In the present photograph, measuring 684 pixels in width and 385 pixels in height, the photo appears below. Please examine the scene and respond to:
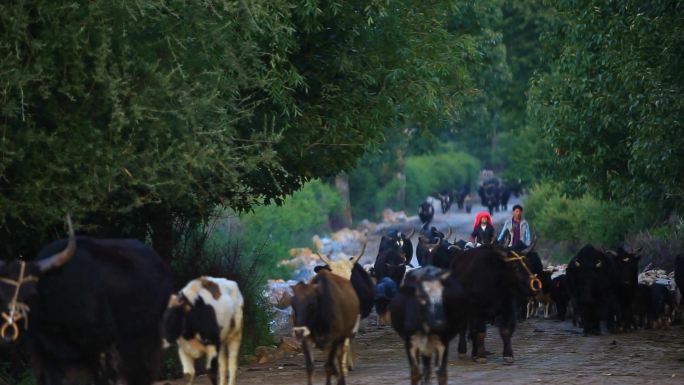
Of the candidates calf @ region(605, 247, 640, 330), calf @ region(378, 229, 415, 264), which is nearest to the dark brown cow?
calf @ region(605, 247, 640, 330)

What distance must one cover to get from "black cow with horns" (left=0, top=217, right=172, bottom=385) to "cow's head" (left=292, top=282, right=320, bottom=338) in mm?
1331

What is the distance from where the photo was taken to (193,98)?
16.1 meters

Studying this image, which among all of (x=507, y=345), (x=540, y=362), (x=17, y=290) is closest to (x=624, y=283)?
(x=540, y=362)

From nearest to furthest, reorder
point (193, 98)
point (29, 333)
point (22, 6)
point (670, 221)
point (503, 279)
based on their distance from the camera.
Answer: point (29, 333) < point (22, 6) < point (193, 98) < point (503, 279) < point (670, 221)

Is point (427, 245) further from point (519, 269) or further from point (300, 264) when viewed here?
point (300, 264)

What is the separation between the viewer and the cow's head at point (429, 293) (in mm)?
14617

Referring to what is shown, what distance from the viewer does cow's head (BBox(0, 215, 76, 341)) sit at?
12305 mm

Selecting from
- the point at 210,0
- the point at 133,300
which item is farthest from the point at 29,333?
the point at 210,0

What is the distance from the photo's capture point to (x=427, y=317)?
14602 millimetres

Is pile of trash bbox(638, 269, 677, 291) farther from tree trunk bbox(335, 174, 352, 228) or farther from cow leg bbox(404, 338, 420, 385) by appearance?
tree trunk bbox(335, 174, 352, 228)

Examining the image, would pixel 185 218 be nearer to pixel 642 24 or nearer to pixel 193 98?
pixel 193 98

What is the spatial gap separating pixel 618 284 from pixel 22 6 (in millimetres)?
11289

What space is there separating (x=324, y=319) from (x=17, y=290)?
3580mm

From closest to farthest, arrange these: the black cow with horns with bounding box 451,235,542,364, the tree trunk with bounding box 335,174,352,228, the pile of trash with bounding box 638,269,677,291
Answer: the black cow with horns with bounding box 451,235,542,364 < the pile of trash with bounding box 638,269,677,291 < the tree trunk with bounding box 335,174,352,228
